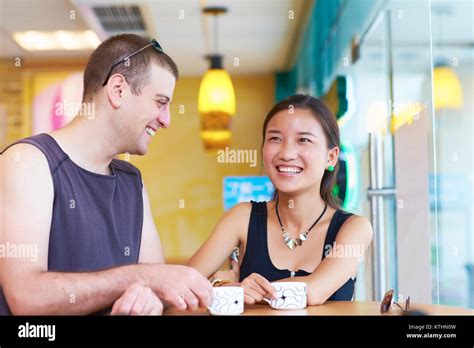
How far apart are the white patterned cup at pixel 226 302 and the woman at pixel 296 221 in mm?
246

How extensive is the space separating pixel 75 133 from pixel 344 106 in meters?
1.33

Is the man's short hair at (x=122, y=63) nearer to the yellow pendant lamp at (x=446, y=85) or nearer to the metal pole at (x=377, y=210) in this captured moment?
the metal pole at (x=377, y=210)

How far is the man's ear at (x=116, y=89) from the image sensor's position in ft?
3.75

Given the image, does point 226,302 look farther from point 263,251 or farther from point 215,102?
point 215,102

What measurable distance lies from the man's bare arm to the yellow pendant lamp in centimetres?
188

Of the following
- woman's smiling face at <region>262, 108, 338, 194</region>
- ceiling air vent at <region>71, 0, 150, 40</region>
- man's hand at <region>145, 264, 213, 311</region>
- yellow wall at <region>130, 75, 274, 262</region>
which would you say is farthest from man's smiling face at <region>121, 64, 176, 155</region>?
ceiling air vent at <region>71, 0, 150, 40</region>

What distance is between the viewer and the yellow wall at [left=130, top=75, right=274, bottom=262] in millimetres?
1683

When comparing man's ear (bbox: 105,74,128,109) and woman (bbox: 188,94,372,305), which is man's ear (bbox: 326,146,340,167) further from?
man's ear (bbox: 105,74,128,109)

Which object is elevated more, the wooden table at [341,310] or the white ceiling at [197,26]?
the white ceiling at [197,26]

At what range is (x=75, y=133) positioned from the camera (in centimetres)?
111

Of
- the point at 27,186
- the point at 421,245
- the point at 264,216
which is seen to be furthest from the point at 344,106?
the point at 27,186

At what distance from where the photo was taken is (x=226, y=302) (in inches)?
35.7

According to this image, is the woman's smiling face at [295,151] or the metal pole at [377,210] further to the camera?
the metal pole at [377,210]

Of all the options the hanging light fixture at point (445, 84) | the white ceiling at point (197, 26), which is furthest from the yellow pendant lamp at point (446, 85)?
the white ceiling at point (197, 26)
